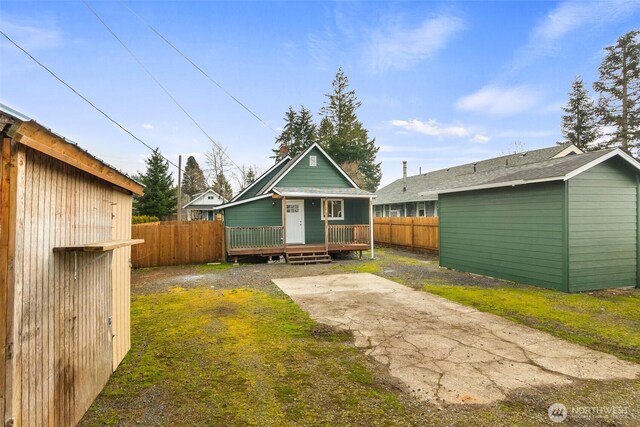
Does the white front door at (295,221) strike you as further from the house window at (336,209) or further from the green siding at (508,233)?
the green siding at (508,233)

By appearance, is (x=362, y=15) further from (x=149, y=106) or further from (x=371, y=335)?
(x=371, y=335)

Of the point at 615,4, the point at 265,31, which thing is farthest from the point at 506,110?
the point at 265,31

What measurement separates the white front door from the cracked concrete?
791 centimetres

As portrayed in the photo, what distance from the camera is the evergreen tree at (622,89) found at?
894 inches

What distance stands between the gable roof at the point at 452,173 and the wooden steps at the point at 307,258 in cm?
819

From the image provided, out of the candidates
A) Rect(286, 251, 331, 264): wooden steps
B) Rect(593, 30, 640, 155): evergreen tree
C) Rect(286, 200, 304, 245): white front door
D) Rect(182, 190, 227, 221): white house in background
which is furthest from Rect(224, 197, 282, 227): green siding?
Rect(593, 30, 640, 155): evergreen tree

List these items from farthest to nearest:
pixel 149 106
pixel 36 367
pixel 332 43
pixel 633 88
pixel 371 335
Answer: pixel 633 88 → pixel 332 43 → pixel 149 106 → pixel 371 335 → pixel 36 367

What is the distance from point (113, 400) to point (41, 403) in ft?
3.70

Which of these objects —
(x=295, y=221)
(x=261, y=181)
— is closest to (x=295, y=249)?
(x=295, y=221)

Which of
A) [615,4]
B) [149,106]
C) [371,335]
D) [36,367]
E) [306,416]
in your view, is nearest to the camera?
[36,367]

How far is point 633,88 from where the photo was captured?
23.0m

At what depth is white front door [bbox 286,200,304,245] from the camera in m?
15.0

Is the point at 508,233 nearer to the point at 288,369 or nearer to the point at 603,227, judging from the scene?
the point at 603,227

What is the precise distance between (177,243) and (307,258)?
211 inches
